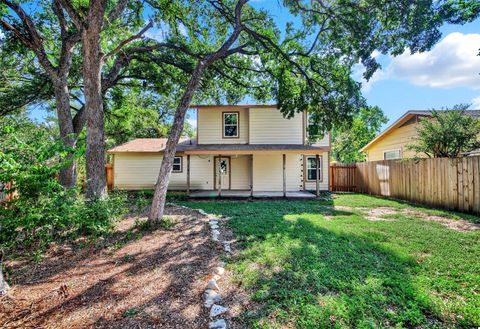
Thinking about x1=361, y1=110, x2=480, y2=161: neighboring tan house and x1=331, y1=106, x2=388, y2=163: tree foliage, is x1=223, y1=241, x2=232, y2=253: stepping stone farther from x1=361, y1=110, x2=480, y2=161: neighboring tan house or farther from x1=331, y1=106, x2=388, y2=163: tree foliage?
x1=331, y1=106, x2=388, y2=163: tree foliage

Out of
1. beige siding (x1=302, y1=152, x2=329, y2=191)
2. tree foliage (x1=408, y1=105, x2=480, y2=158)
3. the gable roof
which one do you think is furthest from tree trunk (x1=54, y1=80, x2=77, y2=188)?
tree foliage (x1=408, y1=105, x2=480, y2=158)

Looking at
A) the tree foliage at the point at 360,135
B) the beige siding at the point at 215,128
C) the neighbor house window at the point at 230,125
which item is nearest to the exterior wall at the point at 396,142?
the beige siding at the point at 215,128

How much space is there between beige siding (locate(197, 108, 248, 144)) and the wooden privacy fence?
7.74m

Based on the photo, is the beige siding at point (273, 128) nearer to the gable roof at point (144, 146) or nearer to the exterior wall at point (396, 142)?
the gable roof at point (144, 146)

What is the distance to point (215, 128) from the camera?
13773 mm

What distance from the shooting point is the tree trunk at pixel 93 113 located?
19.4ft

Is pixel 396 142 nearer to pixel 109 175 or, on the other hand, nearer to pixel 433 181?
pixel 433 181

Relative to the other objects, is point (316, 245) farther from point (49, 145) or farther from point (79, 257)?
point (49, 145)

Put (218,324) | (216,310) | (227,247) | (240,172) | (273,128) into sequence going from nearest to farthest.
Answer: (218,324) < (216,310) < (227,247) < (273,128) < (240,172)

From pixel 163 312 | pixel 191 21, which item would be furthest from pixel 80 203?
pixel 191 21

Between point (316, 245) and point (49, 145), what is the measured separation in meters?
4.89

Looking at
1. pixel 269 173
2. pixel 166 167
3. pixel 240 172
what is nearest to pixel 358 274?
pixel 166 167

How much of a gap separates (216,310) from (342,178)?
14849 millimetres

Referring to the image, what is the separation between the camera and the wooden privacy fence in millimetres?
7539
